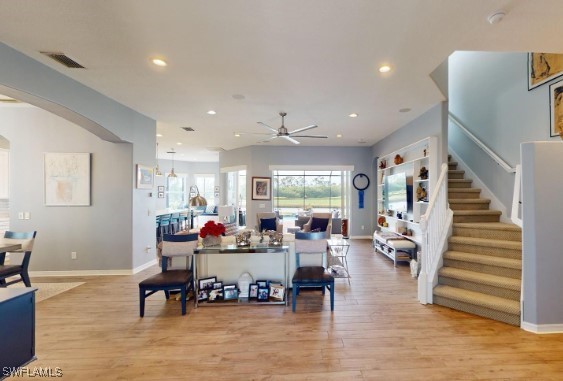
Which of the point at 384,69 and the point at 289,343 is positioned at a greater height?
the point at 384,69

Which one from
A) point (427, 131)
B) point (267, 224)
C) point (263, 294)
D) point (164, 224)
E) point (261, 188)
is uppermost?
point (427, 131)

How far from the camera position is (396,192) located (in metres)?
6.32

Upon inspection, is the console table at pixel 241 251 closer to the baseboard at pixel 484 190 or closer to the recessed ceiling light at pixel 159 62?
the recessed ceiling light at pixel 159 62

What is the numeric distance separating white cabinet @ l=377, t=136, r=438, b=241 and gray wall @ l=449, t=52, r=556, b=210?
1.00 meters

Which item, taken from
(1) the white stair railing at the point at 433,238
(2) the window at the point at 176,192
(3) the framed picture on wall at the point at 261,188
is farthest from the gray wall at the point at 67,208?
(2) the window at the point at 176,192

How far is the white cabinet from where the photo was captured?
493 cm

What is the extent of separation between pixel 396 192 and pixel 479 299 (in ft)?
11.4

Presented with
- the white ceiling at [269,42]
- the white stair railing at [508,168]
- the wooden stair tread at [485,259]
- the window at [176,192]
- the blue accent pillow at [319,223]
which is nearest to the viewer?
the white ceiling at [269,42]

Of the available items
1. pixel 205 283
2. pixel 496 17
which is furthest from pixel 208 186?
pixel 496 17

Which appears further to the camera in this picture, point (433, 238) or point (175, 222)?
point (175, 222)

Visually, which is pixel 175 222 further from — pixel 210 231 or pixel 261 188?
pixel 210 231

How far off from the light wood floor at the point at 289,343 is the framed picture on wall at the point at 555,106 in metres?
2.80

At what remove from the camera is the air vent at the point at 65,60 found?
282 cm

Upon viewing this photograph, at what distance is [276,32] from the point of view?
7.84 ft
